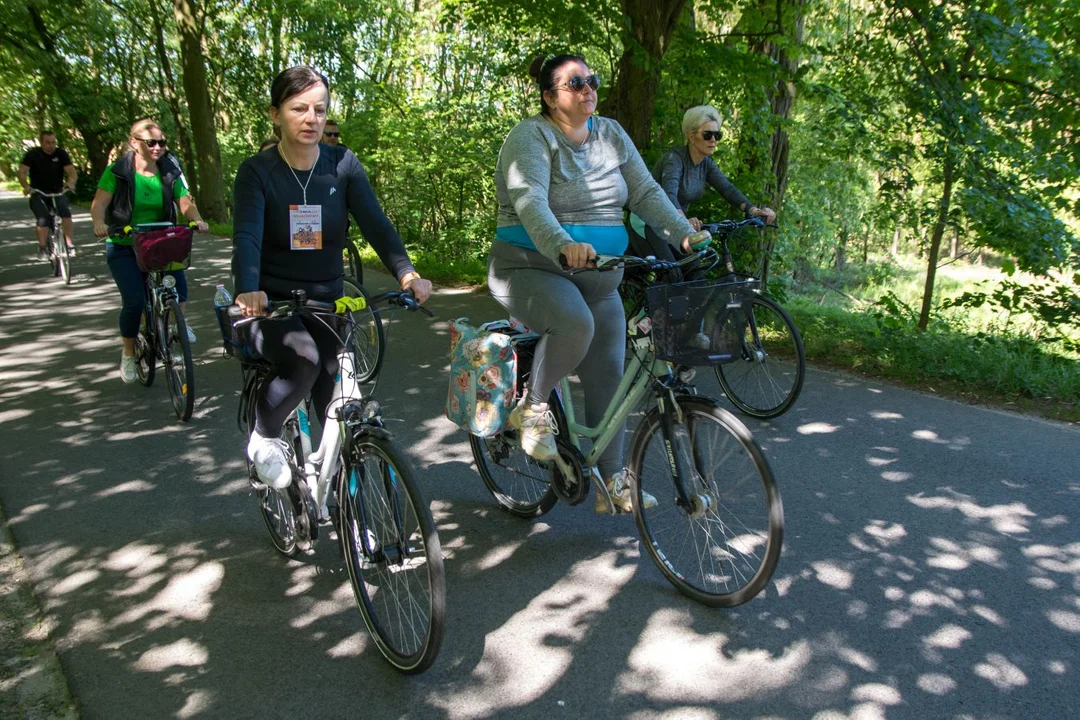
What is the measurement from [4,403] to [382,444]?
5260 millimetres

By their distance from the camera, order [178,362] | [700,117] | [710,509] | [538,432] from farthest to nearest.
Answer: [700,117] → [178,362] → [538,432] → [710,509]

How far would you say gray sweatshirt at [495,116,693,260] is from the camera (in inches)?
150

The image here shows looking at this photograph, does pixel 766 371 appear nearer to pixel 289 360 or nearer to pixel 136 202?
pixel 289 360

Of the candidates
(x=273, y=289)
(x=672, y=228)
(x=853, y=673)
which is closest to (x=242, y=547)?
(x=273, y=289)

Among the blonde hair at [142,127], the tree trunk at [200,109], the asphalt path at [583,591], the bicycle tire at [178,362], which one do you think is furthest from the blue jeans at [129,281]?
the tree trunk at [200,109]

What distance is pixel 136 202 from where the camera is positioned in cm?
696

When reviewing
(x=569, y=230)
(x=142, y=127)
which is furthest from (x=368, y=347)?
(x=569, y=230)

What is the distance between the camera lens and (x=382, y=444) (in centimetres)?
324

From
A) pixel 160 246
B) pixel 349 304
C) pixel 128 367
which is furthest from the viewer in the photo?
pixel 128 367

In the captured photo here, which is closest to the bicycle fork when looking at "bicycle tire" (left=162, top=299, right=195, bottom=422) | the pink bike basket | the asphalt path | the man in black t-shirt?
the asphalt path

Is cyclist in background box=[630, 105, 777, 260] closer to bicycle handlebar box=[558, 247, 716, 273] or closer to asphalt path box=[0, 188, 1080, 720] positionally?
asphalt path box=[0, 188, 1080, 720]

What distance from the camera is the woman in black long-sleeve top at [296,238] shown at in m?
3.57

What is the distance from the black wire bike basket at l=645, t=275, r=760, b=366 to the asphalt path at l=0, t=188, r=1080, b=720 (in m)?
1.12

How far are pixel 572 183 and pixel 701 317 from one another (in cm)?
93
